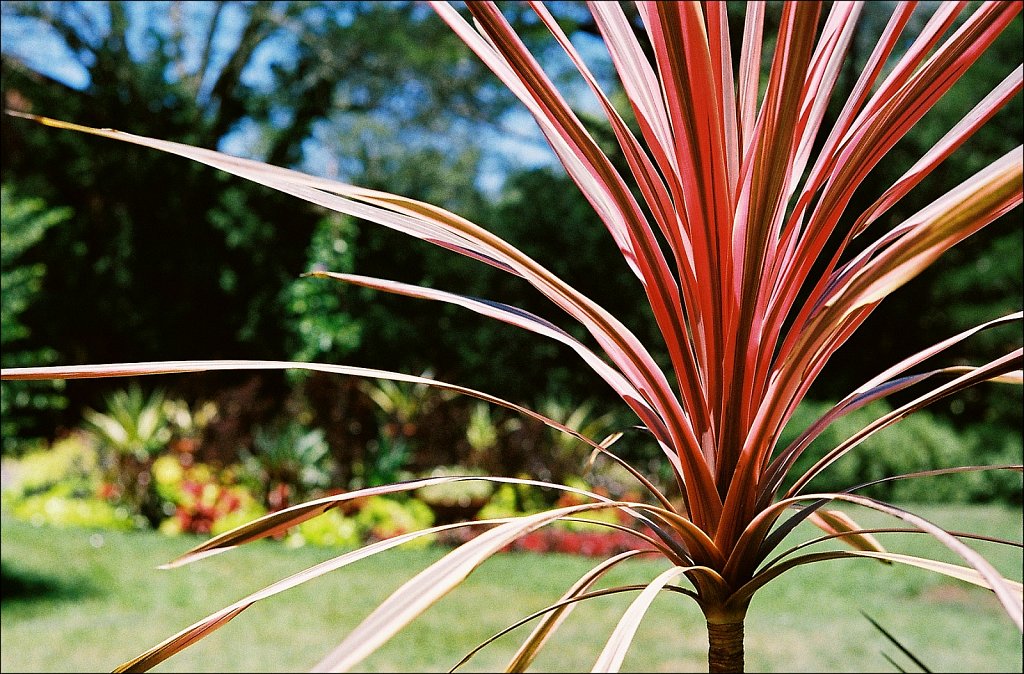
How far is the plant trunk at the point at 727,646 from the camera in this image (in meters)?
1.03

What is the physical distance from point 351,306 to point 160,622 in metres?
4.16

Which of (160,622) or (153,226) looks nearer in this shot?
(160,622)

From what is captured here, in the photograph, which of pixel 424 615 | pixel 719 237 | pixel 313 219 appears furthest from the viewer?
pixel 313 219

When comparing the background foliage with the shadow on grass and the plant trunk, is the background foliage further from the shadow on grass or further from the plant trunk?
the plant trunk

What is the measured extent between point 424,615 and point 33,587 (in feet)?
6.11

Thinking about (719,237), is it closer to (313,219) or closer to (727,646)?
(727,646)

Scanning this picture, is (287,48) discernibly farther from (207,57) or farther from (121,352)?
(121,352)

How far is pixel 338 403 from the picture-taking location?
5875mm

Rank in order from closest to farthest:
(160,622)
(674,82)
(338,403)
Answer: (674,82), (160,622), (338,403)

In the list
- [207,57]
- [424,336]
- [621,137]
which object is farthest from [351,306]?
[621,137]

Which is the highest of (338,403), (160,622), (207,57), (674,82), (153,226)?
(207,57)

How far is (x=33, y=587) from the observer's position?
3869mm

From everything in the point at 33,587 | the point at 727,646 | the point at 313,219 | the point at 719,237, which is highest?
the point at 313,219

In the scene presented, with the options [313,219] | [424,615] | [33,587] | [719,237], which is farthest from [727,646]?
[313,219]
